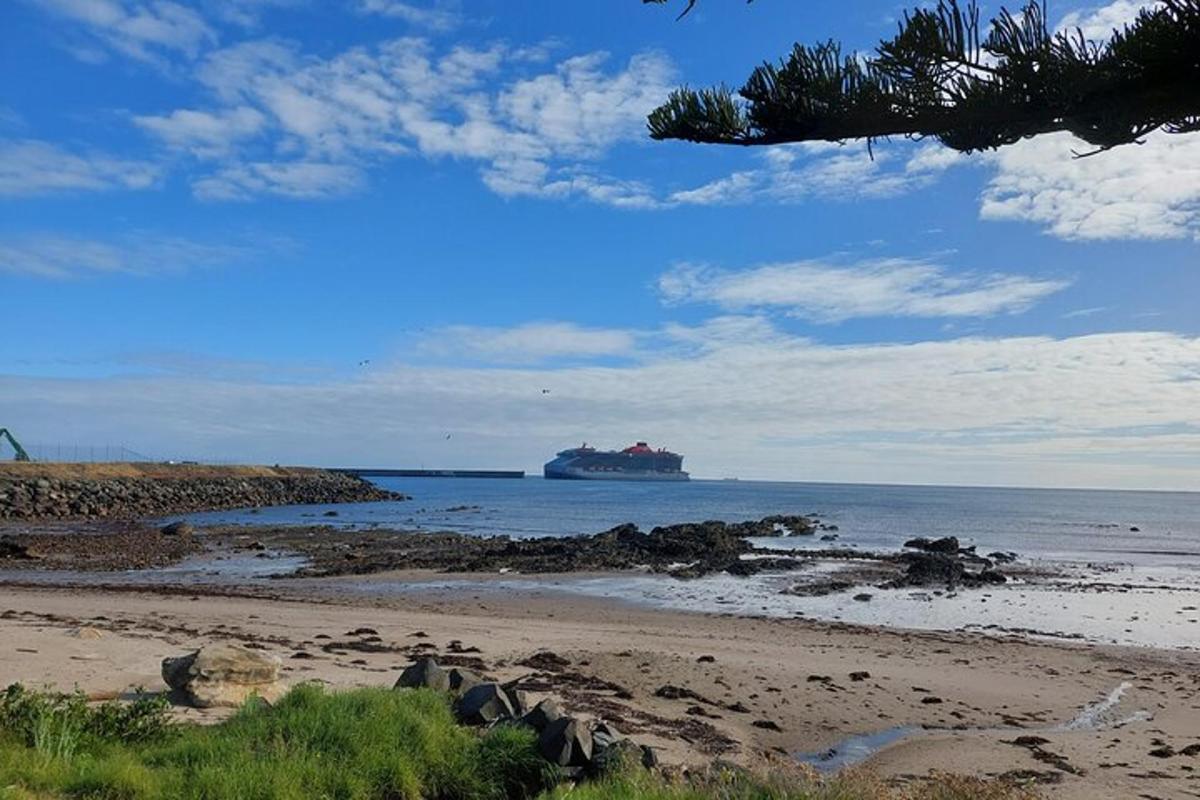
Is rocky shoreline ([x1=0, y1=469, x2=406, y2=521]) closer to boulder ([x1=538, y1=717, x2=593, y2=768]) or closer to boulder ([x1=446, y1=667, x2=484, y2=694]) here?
boulder ([x1=446, y1=667, x2=484, y2=694])

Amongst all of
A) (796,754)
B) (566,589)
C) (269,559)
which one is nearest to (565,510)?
(269,559)

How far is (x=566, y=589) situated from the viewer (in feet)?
75.7

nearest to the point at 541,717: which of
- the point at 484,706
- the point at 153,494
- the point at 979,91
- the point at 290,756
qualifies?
the point at 484,706

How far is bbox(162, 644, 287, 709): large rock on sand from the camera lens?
7.69 meters

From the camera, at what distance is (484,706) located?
7375mm

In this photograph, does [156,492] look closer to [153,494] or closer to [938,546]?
[153,494]

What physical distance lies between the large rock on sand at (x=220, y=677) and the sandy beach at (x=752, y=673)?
324 millimetres

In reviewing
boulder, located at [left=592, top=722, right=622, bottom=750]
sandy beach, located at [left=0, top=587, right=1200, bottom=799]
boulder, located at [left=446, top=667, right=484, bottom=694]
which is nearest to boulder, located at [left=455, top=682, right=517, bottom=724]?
boulder, located at [left=446, top=667, right=484, bottom=694]

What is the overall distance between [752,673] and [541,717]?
5.74 meters

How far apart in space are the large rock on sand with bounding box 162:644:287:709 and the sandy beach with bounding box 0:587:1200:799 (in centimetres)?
32

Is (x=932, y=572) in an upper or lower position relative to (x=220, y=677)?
lower

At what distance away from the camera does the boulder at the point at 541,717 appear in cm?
681

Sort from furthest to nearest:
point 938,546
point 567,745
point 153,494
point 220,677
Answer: point 153,494, point 938,546, point 220,677, point 567,745

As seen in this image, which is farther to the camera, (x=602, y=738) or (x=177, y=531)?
(x=177, y=531)
